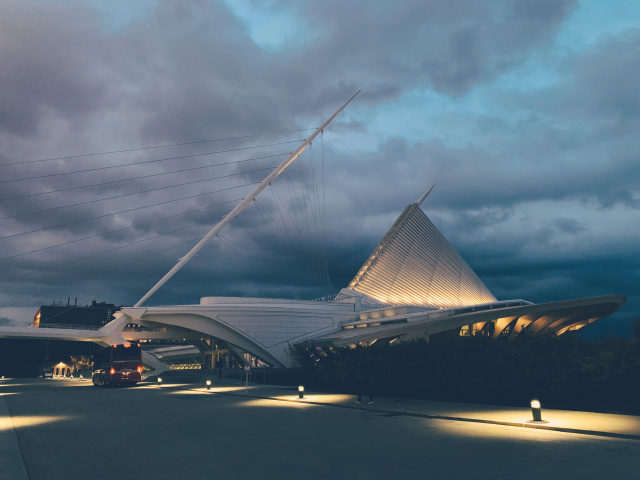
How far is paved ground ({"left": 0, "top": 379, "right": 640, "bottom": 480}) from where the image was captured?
8.32 metres

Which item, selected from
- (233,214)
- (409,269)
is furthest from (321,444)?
(409,269)

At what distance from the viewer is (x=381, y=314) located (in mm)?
58062

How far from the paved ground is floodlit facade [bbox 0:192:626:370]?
20787 millimetres

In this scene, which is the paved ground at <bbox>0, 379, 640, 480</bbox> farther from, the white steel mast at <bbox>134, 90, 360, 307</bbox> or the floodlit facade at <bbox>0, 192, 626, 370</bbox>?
the white steel mast at <bbox>134, 90, 360, 307</bbox>

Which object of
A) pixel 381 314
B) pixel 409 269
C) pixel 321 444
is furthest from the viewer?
pixel 409 269

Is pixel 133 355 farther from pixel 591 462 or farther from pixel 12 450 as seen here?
pixel 591 462

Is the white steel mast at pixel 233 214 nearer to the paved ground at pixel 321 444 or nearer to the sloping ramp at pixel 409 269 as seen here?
the sloping ramp at pixel 409 269

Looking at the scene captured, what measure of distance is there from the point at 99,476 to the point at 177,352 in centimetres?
9129

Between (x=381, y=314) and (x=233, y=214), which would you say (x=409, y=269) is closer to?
(x=381, y=314)

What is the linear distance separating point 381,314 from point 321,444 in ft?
158

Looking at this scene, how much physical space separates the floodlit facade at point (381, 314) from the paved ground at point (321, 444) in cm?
2079

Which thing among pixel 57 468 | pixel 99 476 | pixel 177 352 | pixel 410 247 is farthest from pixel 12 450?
pixel 177 352

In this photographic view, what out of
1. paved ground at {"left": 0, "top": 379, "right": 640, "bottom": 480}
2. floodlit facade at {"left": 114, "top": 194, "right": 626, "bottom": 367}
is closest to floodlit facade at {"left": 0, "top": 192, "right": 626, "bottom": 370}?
floodlit facade at {"left": 114, "top": 194, "right": 626, "bottom": 367}

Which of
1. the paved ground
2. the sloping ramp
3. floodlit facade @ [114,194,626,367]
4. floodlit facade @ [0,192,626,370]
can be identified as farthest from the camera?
the sloping ramp
